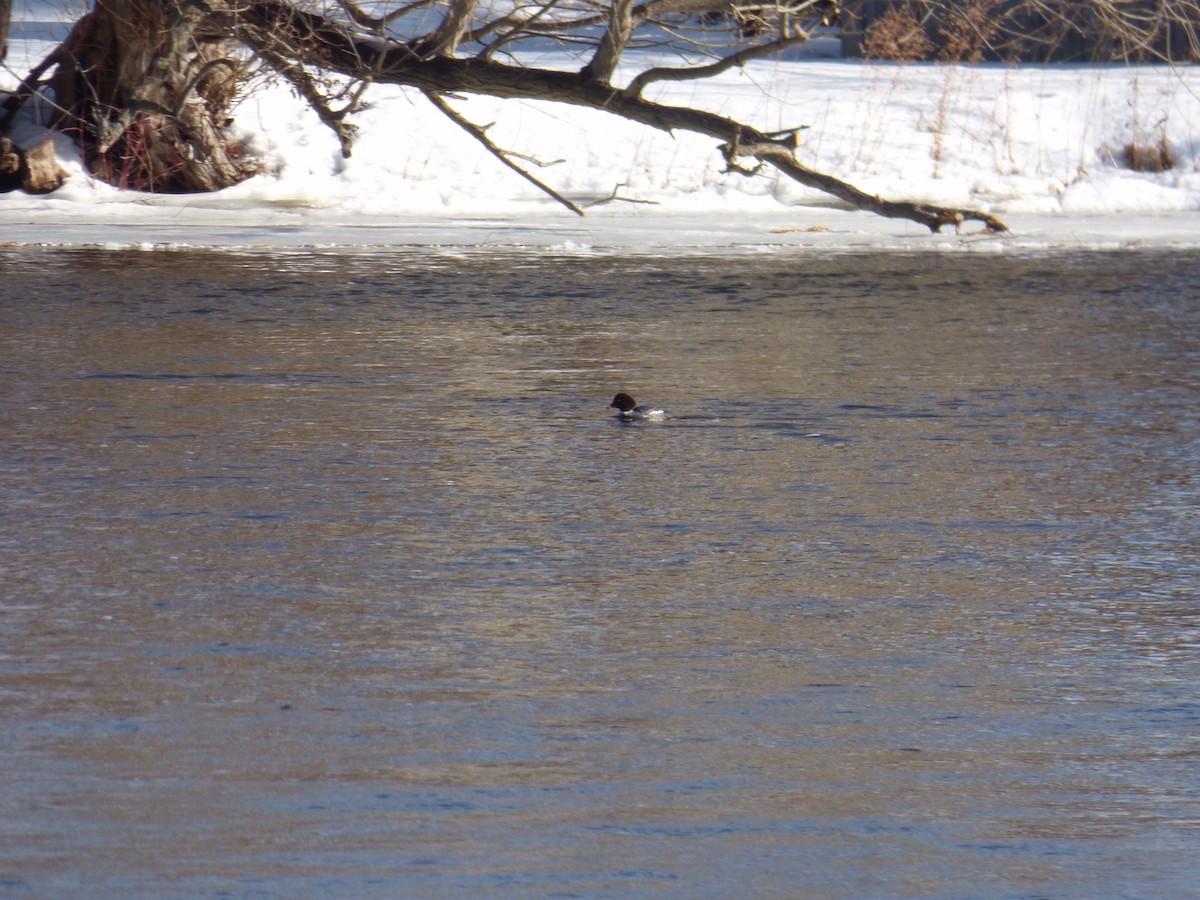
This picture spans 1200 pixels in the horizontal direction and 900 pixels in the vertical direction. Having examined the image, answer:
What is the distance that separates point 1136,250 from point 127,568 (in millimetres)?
9967

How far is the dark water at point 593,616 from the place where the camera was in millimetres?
3197

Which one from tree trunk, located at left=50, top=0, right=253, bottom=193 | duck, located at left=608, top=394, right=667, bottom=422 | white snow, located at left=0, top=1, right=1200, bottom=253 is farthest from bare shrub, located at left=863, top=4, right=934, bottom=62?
duck, located at left=608, top=394, right=667, bottom=422

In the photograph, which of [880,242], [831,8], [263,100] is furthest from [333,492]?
[263,100]

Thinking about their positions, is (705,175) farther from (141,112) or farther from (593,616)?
(593,616)

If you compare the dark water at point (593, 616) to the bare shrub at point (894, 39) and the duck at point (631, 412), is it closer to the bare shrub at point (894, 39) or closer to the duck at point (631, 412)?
the duck at point (631, 412)

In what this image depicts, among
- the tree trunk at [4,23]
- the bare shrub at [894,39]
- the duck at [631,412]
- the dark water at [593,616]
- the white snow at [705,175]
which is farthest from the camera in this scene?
the bare shrub at [894,39]

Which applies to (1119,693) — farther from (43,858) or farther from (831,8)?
(831,8)

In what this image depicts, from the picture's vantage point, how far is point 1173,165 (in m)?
18.5

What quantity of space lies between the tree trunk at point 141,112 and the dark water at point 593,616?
25.2ft

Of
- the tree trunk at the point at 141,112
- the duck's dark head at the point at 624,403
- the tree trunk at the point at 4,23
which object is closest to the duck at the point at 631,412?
the duck's dark head at the point at 624,403

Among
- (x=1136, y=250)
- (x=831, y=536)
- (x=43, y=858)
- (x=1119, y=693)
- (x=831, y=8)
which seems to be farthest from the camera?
(x=1136, y=250)

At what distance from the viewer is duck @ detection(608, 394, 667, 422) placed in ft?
23.0

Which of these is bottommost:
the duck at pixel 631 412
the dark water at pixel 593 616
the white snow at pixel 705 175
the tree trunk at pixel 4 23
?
the dark water at pixel 593 616

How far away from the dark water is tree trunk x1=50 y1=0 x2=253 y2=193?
302 inches
